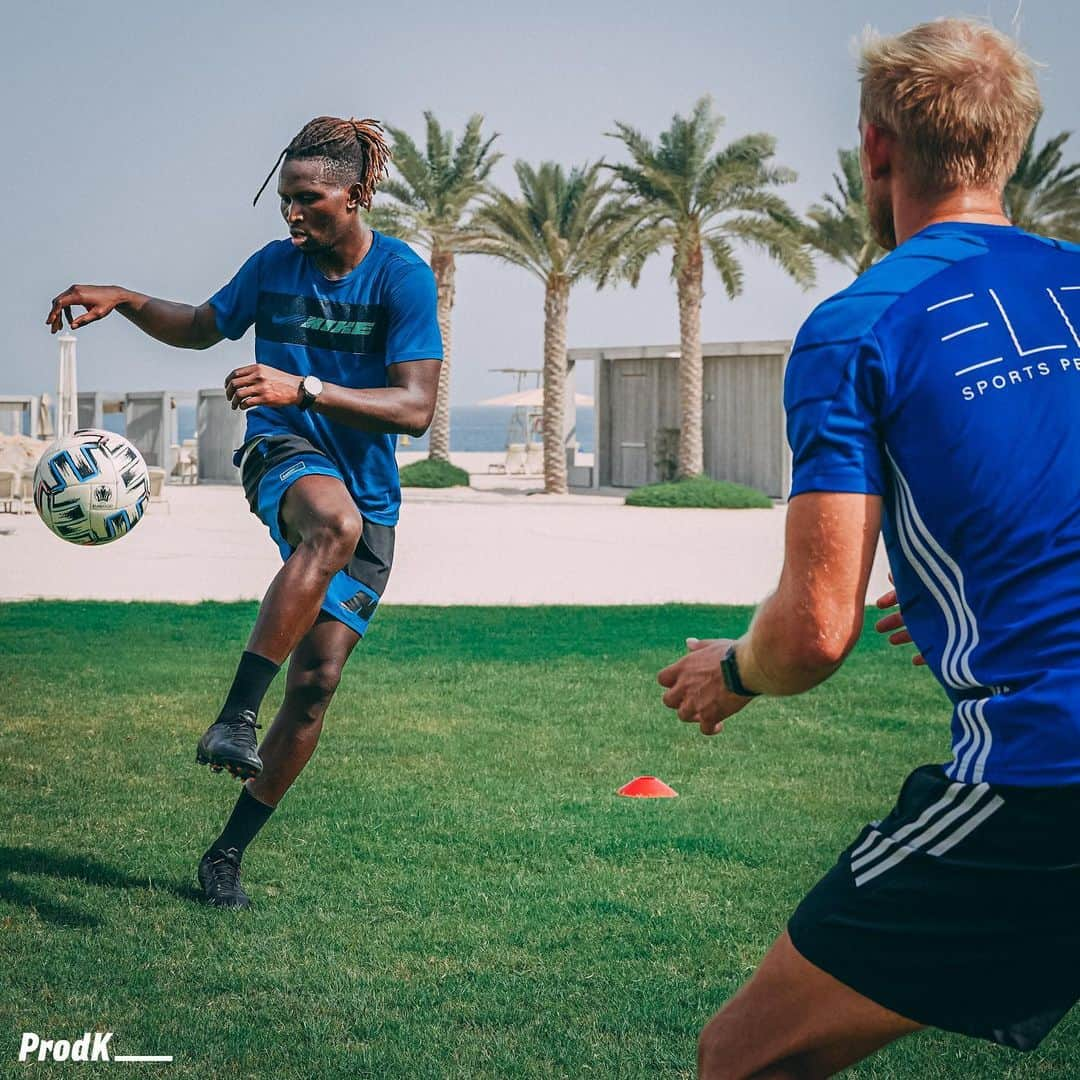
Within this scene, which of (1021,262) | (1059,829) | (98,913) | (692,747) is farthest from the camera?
(692,747)

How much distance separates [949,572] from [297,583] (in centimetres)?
283

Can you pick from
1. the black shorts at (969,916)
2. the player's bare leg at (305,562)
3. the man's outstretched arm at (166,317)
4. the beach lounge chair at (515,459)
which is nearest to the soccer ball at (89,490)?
the man's outstretched arm at (166,317)

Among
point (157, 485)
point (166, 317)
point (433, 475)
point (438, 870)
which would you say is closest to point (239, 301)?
point (166, 317)

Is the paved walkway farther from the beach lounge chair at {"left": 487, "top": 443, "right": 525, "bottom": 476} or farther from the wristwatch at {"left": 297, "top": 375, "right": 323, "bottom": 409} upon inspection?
the beach lounge chair at {"left": 487, "top": 443, "right": 525, "bottom": 476}

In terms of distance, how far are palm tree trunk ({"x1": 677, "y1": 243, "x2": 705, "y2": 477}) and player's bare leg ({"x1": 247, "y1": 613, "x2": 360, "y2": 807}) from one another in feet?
103

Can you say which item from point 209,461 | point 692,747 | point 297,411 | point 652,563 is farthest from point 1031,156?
point 297,411

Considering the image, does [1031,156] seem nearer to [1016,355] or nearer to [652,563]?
[652,563]

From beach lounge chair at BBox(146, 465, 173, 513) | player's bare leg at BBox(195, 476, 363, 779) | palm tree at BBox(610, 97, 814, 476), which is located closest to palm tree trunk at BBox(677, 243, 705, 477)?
palm tree at BBox(610, 97, 814, 476)

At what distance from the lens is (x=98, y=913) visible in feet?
16.0

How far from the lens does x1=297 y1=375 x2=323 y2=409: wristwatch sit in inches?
178

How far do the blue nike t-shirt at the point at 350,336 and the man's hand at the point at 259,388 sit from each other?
502 millimetres

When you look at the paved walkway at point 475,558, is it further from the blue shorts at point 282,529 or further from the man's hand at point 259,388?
the man's hand at point 259,388

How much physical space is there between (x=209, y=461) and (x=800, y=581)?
135 ft

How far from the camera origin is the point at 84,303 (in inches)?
203
